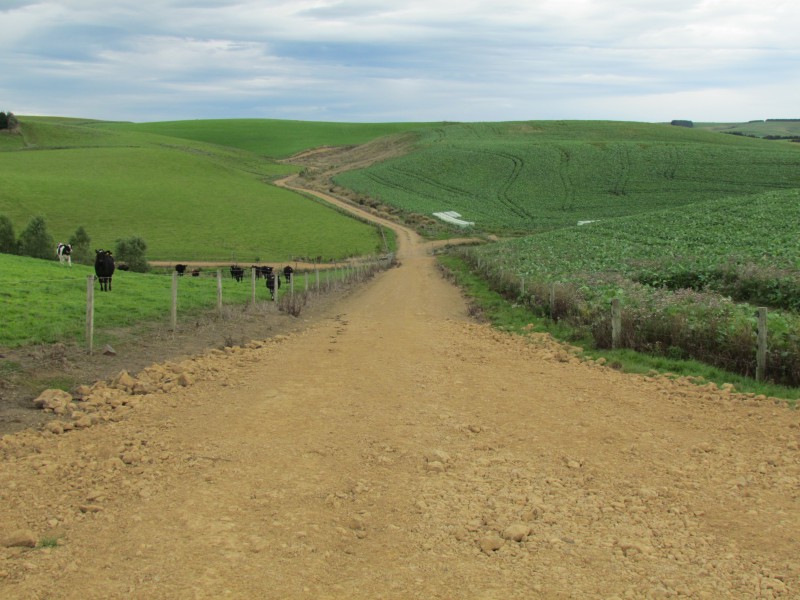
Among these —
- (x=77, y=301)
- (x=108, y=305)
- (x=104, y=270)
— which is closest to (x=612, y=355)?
(x=108, y=305)

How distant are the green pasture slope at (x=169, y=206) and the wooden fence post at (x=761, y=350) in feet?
143

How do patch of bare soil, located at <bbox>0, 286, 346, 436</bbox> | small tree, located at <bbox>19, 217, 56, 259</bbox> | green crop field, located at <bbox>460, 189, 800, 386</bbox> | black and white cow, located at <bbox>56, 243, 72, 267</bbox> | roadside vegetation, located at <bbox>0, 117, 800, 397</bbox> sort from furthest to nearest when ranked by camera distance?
1. small tree, located at <bbox>19, 217, 56, 259</bbox>
2. black and white cow, located at <bbox>56, 243, 72, 267</bbox>
3. roadside vegetation, located at <bbox>0, 117, 800, 397</bbox>
4. green crop field, located at <bbox>460, 189, 800, 386</bbox>
5. patch of bare soil, located at <bbox>0, 286, 346, 436</bbox>

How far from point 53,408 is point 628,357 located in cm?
1007

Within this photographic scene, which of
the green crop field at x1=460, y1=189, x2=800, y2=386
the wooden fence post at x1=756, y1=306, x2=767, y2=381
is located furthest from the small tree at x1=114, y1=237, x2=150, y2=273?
the wooden fence post at x1=756, y1=306, x2=767, y2=381

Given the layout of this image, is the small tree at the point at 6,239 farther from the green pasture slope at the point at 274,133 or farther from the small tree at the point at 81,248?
the green pasture slope at the point at 274,133

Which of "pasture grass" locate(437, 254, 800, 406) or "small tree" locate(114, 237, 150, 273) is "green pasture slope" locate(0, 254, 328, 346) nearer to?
"pasture grass" locate(437, 254, 800, 406)

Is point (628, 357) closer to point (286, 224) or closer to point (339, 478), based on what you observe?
point (339, 478)

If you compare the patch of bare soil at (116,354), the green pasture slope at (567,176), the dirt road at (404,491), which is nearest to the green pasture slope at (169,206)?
the green pasture slope at (567,176)

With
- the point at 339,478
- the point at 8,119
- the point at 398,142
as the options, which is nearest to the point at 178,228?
the point at 339,478

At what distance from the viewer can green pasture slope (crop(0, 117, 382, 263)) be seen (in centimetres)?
5762

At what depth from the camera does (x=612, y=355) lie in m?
14.3

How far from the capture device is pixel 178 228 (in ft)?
210

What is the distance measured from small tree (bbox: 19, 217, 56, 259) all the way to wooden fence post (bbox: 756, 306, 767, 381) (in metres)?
39.3

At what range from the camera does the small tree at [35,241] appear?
41.2 meters
